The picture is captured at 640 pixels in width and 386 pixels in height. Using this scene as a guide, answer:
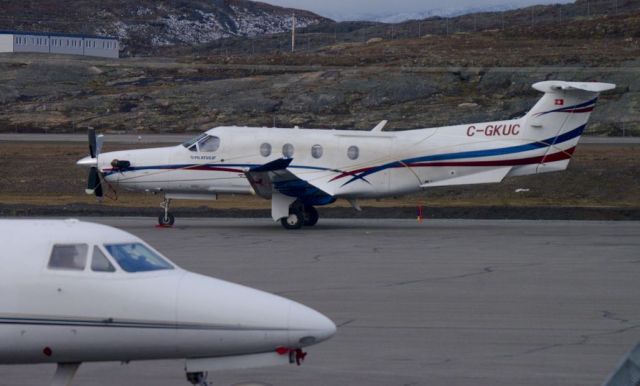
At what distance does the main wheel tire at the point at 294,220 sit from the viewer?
27219 millimetres

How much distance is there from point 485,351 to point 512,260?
8.68m

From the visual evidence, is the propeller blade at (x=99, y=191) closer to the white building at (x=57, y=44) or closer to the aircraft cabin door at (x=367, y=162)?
the aircraft cabin door at (x=367, y=162)

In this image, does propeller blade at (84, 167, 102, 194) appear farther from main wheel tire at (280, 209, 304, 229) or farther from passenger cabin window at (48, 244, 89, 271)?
passenger cabin window at (48, 244, 89, 271)

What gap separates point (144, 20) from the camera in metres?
131

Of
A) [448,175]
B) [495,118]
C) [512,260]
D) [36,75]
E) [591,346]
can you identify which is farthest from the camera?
[36,75]

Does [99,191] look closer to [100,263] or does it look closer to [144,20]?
[100,263]

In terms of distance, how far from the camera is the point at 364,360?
1177 centimetres

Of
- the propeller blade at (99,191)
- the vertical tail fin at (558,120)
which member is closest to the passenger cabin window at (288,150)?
the propeller blade at (99,191)

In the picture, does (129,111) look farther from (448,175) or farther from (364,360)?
(364,360)

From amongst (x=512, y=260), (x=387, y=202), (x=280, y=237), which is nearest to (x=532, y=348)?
(x=512, y=260)

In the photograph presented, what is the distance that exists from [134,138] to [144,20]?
83.5m

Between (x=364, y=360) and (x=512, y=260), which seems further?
(x=512, y=260)

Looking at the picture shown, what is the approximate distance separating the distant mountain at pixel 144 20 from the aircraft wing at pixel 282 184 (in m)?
93.7

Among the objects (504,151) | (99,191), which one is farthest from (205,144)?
(504,151)
